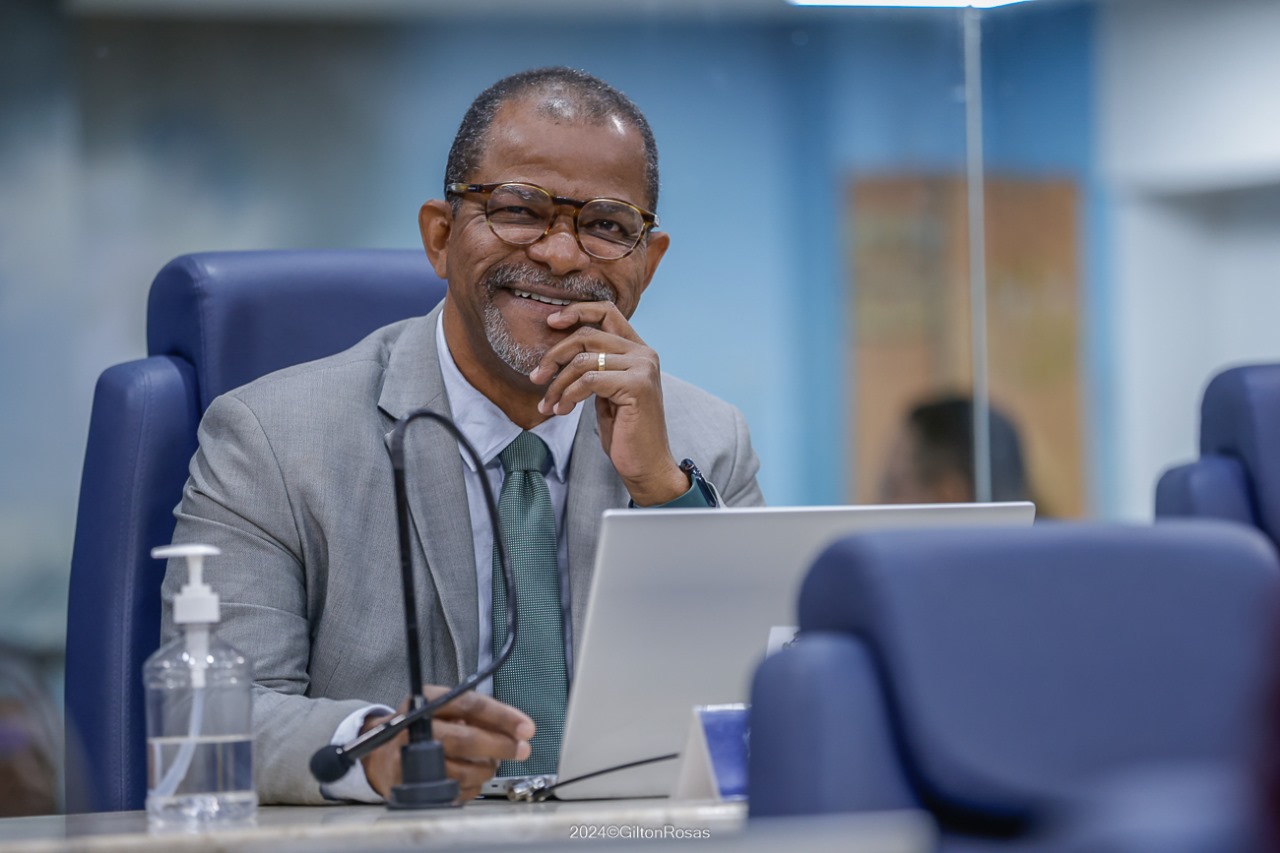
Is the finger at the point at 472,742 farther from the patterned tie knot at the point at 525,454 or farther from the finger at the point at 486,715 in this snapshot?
the patterned tie knot at the point at 525,454

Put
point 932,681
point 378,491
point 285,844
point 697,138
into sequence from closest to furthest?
1. point 932,681
2. point 285,844
3. point 378,491
4. point 697,138

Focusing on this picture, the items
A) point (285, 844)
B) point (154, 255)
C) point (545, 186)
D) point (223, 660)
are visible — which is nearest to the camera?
point (285, 844)

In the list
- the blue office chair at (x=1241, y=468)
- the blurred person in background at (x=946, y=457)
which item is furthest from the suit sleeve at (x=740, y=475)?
the blurred person in background at (x=946, y=457)

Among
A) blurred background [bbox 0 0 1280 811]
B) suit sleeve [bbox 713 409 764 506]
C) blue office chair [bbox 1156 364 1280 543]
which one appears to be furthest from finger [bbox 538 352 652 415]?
blurred background [bbox 0 0 1280 811]

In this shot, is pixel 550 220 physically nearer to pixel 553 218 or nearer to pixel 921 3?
pixel 553 218

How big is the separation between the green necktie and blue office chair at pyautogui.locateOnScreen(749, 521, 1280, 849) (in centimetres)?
85

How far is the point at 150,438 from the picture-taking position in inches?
68.9

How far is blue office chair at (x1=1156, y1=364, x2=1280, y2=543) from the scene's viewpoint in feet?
6.44

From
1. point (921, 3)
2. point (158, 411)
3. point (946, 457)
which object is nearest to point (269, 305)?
point (158, 411)

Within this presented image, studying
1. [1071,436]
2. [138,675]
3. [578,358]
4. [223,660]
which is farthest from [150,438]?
[1071,436]

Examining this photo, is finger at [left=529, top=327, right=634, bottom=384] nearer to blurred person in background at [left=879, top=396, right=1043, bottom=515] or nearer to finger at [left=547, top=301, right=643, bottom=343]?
finger at [left=547, top=301, right=643, bottom=343]

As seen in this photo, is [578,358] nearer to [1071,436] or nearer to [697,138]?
[697,138]

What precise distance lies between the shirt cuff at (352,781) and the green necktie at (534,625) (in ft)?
1.00

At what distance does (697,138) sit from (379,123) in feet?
2.48
